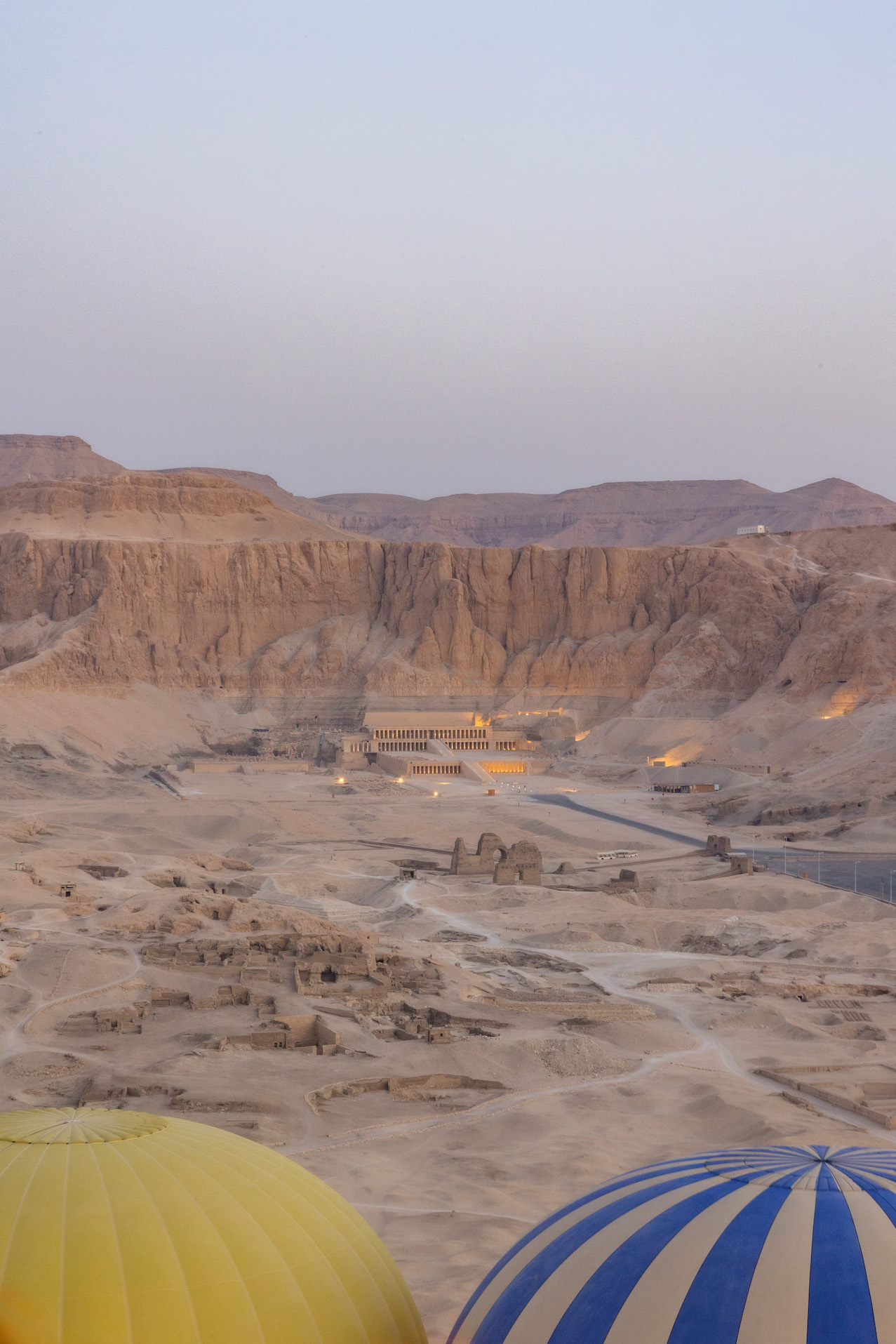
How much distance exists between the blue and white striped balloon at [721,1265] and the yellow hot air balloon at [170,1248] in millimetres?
880

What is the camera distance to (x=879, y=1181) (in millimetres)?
7016

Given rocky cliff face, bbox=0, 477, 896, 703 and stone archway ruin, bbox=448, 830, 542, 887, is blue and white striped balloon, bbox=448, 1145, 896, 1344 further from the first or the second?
rocky cliff face, bbox=0, 477, 896, 703

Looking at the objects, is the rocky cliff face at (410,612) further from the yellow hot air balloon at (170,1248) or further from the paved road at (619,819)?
the yellow hot air balloon at (170,1248)

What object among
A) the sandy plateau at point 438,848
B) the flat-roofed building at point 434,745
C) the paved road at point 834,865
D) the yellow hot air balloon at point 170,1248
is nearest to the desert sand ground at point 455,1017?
the sandy plateau at point 438,848

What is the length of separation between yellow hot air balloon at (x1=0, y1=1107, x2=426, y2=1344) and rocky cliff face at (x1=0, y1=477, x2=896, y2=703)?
93.5 metres

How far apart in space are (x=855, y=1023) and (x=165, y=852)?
33.6 m

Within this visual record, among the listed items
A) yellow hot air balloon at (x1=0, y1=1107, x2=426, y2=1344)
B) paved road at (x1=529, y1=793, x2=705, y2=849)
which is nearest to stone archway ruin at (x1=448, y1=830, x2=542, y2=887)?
paved road at (x1=529, y1=793, x2=705, y2=849)

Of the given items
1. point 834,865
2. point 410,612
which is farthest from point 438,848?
point 410,612

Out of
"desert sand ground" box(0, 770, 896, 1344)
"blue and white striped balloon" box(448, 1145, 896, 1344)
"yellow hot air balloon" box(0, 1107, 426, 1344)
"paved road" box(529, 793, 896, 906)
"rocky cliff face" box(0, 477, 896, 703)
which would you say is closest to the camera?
"blue and white striped balloon" box(448, 1145, 896, 1344)

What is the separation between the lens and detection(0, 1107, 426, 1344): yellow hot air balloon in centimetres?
644

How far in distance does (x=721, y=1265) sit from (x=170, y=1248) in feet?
9.65

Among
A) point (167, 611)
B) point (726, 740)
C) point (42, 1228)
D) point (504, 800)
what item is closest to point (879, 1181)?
point (42, 1228)

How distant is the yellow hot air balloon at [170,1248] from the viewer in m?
6.44

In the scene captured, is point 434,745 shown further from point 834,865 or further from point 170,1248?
point 170,1248
